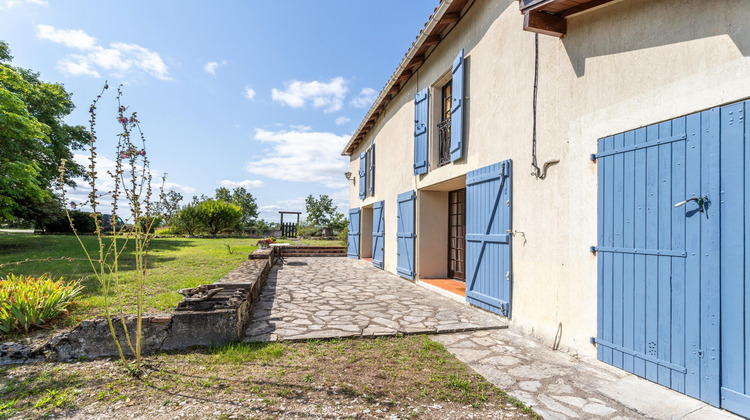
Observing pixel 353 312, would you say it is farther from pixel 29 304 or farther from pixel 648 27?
pixel 648 27

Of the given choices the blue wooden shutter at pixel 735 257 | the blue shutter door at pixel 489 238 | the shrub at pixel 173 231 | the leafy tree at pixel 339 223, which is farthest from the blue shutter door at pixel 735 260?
the shrub at pixel 173 231

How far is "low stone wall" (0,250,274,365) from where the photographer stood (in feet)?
9.81

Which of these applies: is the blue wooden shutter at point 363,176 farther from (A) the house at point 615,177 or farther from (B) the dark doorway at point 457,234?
(A) the house at point 615,177

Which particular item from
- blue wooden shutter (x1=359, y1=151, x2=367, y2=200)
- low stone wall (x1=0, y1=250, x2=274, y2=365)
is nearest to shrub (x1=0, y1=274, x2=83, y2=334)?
low stone wall (x1=0, y1=250, x2=274, y2=365)

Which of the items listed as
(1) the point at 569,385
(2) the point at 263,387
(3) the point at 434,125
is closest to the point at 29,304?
(2) the point at 263,387

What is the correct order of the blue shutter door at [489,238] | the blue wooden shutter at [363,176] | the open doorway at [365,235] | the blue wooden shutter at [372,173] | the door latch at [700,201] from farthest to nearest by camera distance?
the open doorway at [365,235]
the blue wooden shutter at [363,176]
the blue wooden shutter at [372,173]
the blue shutter door at [489,238]
the door latch at [700,201]

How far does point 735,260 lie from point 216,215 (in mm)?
25217

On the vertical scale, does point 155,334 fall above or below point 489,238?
below

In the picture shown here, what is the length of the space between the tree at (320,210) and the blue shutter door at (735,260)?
83.6 feet

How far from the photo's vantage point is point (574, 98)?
3.30 m

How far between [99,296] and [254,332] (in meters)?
2.92

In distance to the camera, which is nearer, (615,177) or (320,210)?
(615,177)

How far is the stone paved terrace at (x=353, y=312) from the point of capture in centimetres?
382

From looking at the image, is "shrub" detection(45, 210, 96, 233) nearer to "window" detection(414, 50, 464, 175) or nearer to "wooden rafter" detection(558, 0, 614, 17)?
"window" detection(414, 50, 464, 175)
